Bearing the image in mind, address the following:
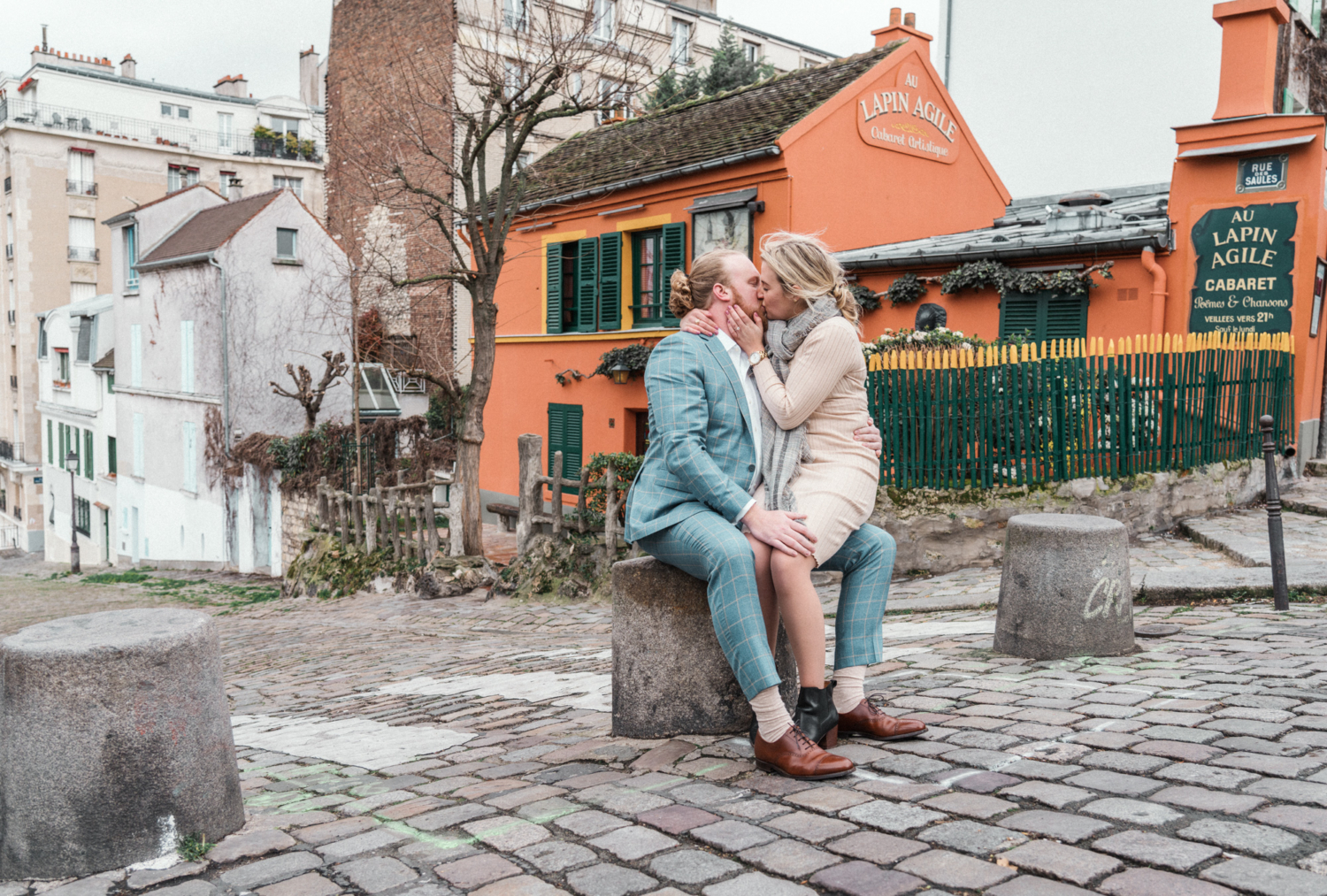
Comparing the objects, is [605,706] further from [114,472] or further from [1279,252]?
[114,472]

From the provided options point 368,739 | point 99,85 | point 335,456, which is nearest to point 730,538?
point 368,739

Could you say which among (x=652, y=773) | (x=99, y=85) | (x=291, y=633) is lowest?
(x=291, y=633)

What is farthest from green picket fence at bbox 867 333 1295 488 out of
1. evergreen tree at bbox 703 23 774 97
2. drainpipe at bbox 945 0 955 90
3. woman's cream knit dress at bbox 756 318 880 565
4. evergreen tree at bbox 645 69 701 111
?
evergreen tree at bbox 703 23 774 97

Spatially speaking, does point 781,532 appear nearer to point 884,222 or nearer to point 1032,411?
point 1032,411

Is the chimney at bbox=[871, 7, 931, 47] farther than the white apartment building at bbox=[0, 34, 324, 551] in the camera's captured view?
No

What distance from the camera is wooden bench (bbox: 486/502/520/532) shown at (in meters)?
18.1

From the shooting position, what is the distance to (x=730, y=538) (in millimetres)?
3520

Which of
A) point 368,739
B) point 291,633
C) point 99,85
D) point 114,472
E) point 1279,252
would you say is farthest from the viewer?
point 99,85

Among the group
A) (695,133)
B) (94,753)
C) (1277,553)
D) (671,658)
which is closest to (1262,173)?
(1277,553)

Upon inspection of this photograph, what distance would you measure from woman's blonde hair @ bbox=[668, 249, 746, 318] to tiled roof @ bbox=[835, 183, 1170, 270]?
35.1 ft

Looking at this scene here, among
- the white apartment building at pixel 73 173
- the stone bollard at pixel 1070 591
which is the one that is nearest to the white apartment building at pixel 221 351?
the white apartment building at pixel 73 173

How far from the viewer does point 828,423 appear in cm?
388

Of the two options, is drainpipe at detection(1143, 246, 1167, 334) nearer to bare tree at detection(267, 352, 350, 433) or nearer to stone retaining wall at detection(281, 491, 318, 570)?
stone retaining wall at detection(281, 491, 318, 570)

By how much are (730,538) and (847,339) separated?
851mm
